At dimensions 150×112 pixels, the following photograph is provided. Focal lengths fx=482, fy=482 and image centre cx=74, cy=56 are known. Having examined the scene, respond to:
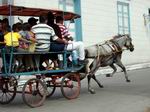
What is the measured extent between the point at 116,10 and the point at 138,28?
311 cm

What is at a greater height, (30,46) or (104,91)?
(30,46)

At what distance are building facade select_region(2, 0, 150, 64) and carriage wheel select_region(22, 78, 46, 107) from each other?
8001 millimetres

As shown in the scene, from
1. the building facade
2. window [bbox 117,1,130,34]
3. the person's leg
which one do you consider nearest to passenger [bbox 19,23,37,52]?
the person's leg

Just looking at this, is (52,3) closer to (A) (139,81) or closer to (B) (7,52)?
(A) (139,81)

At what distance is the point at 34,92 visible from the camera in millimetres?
11422

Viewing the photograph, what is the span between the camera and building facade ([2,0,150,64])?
2236 cm

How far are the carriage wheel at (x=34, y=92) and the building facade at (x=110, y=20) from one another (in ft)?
26.2

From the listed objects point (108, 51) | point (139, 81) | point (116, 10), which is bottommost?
point (139, 81)

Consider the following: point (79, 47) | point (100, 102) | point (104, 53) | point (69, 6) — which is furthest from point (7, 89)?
point (69, 6)

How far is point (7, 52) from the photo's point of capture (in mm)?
10969

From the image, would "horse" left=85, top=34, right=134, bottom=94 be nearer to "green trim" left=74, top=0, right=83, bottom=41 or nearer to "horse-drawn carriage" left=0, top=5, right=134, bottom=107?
"horse-drawn carriage" left=0, top=5, right=134, bottom=107

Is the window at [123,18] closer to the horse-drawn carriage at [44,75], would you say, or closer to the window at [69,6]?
the window at [69,6]

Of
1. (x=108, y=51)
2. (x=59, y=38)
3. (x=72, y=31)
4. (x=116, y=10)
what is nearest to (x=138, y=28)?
(x=116, y=10)

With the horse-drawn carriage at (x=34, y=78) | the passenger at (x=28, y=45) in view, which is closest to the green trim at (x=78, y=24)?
the horse-drawn carriage at (x=34, y=78)
